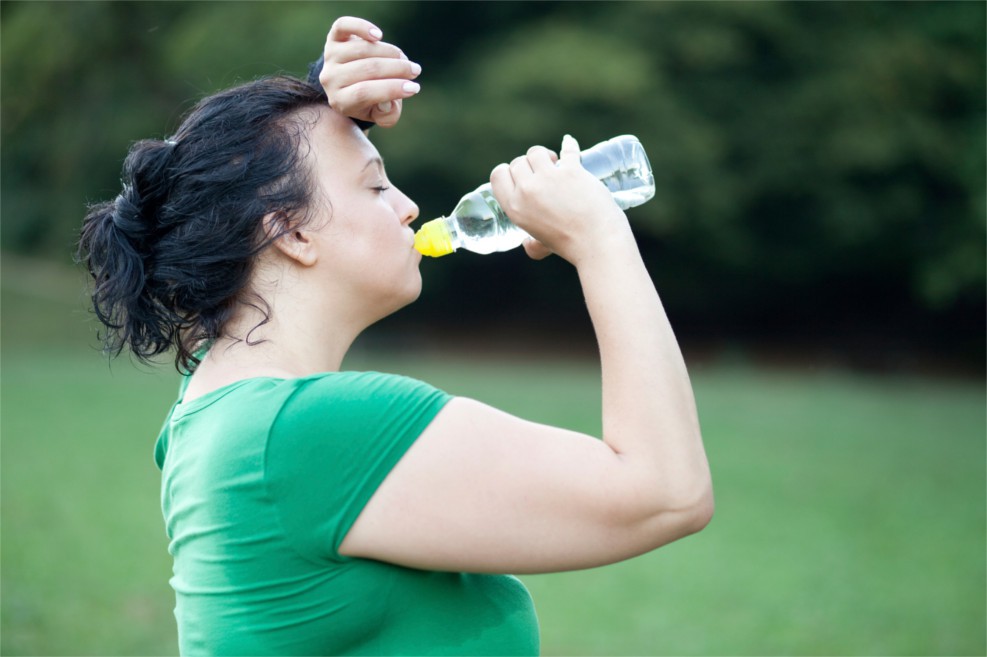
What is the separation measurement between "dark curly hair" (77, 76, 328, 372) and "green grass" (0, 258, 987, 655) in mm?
628

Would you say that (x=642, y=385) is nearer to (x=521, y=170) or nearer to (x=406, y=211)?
(x=521, y=170)

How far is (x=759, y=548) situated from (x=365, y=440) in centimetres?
762

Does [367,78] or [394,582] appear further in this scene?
[367,78]

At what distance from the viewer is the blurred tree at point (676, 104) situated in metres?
22.0

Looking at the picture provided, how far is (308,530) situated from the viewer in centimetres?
160

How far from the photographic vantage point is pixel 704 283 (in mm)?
27172

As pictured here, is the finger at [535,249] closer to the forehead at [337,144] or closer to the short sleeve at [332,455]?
the forehead at [337,144]

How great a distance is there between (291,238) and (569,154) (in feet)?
1.85

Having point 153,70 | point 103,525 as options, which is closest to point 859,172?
point 153,70

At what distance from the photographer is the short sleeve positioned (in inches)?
62.8

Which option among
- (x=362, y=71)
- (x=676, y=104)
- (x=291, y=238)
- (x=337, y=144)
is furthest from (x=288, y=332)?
(x=676, y=104)

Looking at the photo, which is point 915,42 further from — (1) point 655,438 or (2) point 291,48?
(1) point 655,438

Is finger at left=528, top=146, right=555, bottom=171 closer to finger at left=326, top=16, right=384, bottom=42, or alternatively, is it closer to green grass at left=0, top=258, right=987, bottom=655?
finger at left=326, top=16, right=384, bottom=42

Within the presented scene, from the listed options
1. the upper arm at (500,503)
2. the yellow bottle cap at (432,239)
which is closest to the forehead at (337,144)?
the yellow bottle cap at (432,239)
